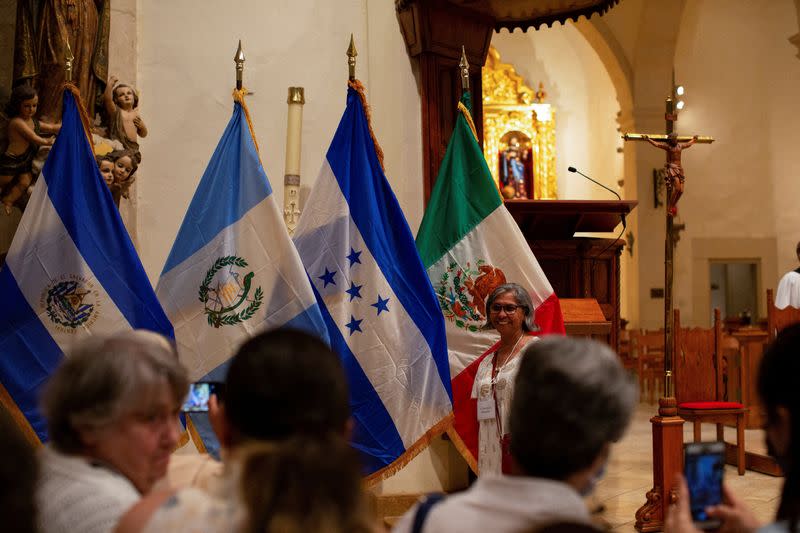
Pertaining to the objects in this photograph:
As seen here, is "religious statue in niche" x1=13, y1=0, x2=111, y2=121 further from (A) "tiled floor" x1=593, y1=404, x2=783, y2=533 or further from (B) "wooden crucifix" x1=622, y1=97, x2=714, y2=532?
(A) "tiled floor" x1=593, y1=404, x2=783, y2=533

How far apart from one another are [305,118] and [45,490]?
398cm

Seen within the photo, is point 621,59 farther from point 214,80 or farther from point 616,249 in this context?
point 214,80

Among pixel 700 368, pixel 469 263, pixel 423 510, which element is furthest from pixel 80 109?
pixel 700 368

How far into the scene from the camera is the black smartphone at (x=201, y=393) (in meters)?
2.21

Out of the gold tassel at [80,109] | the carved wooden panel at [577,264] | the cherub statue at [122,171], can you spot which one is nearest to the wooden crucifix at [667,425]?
the carved wooden panel at [577,264]

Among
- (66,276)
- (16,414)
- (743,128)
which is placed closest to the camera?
(16,414)

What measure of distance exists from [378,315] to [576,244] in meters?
2.78

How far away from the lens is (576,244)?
6840 mm

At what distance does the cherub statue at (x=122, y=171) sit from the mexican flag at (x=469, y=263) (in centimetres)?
148

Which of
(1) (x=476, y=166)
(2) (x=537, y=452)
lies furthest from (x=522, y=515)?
A: (1) (x=476, y=166)

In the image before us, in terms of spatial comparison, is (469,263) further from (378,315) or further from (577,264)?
(577,264)

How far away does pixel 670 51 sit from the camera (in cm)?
1348

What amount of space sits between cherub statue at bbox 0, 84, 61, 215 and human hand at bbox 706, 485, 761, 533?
3.48 m

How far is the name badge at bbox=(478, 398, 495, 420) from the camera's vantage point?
4.18 metres
